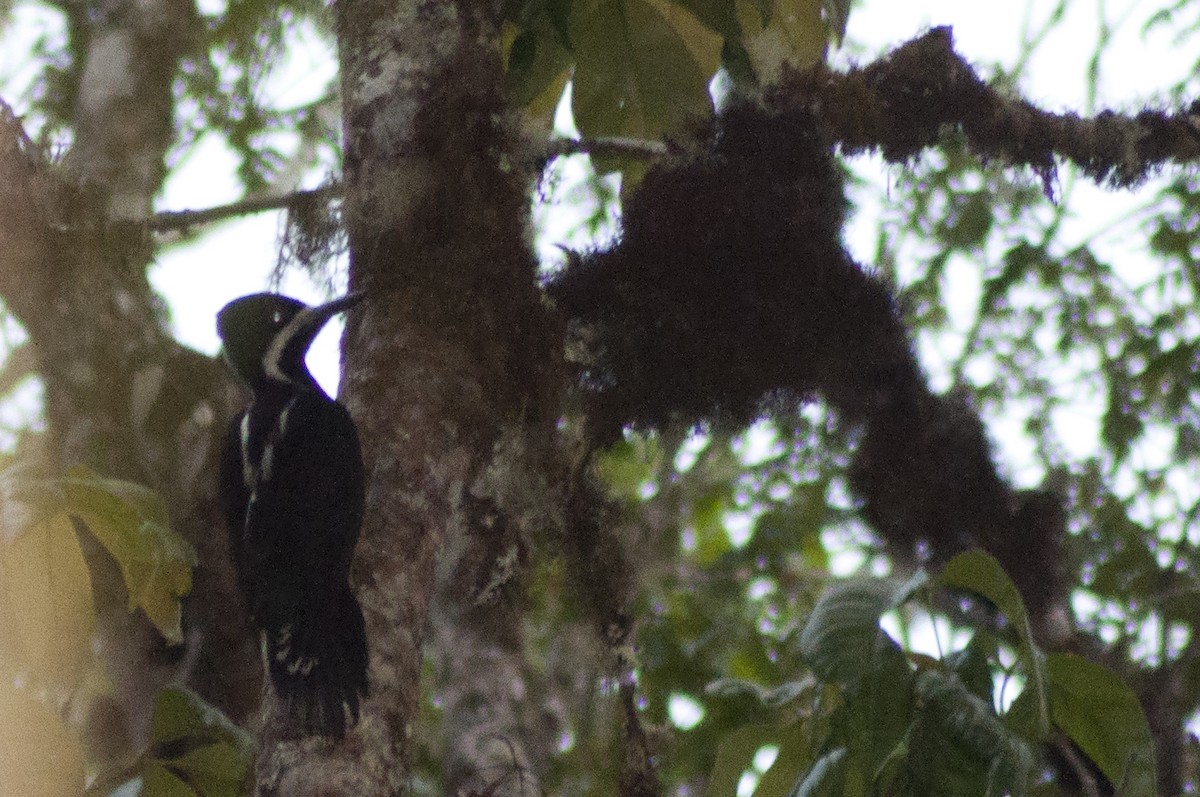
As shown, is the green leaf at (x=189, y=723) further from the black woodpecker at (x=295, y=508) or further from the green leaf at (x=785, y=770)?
the green leaf at (x=785, y=770)

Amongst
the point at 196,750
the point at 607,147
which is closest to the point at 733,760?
the point at 196,750

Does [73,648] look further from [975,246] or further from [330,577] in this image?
[975,246]

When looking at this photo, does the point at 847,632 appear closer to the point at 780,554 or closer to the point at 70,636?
the point at 70,636

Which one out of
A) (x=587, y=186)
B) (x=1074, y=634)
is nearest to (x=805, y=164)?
(x=1074, y=634)

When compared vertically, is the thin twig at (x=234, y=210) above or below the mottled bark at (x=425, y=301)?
above

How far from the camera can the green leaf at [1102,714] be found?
242 centimetres

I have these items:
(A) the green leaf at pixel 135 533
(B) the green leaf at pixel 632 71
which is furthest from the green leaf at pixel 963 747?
(B) the green leaf at pixel 632 71

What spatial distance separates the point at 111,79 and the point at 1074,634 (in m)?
3.23

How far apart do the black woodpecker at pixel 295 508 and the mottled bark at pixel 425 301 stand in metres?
0.08

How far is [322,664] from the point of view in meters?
2.26

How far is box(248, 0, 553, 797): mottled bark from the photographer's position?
8.15ft

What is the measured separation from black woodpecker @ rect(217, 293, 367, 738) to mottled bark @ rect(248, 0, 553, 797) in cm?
8

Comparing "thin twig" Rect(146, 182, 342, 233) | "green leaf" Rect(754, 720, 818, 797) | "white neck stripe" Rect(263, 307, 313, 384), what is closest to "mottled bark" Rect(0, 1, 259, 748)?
"thin twig" Rect(146, 182, 342, 233)

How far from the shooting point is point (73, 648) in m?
2.69
